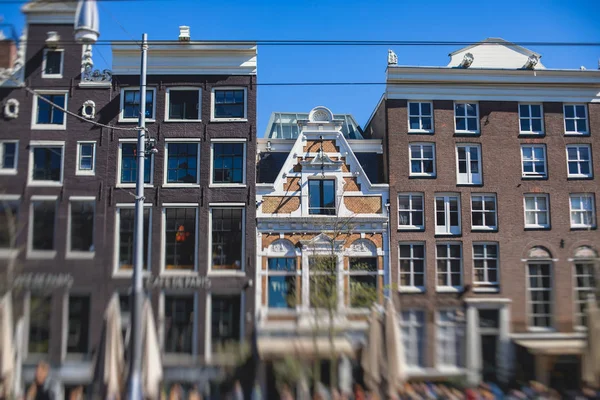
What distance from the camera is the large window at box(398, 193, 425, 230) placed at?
18.6 m

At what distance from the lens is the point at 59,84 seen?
1686 centimetres

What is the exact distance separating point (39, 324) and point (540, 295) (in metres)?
15.5

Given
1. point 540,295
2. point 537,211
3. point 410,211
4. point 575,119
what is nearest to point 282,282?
point 410,211

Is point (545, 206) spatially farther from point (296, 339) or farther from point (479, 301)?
point (296, 339)

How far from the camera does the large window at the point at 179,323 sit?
53.0 feet

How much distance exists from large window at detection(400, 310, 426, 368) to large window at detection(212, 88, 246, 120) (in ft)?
28.4

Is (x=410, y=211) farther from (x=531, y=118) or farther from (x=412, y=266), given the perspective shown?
(x=531, y=118)

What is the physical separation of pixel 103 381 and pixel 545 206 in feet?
49.3

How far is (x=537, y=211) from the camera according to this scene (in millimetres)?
18531

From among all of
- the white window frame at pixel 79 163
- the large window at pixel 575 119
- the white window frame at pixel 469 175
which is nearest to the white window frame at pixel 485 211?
the white window frame at pixel 469 175

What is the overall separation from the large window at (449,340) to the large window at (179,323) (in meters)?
7.67

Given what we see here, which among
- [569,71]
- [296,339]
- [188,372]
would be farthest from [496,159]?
[188,372]

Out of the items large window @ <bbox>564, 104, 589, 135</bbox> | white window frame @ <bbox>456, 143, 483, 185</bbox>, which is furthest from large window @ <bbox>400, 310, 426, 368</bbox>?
large window @ <bbox>564, 104, 589, 135</bbox>

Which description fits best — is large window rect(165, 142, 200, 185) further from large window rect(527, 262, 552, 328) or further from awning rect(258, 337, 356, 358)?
large window rect(527, 262, 552, 328)
